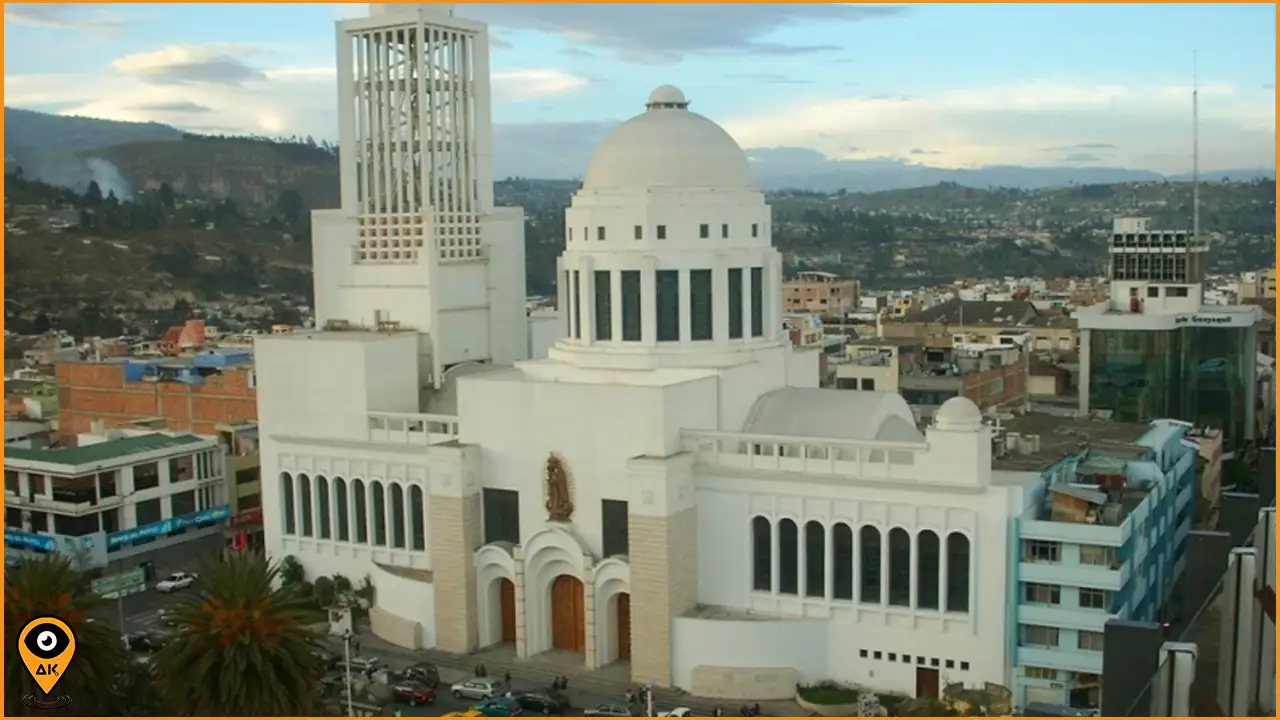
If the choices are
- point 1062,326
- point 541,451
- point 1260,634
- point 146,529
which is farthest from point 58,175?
point 1260,634

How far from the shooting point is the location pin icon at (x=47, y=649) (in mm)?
27938

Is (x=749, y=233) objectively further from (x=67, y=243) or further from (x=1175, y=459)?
(x=67, y=243)

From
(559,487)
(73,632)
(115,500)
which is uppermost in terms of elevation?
(559,487)

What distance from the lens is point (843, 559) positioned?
34500 millimetres

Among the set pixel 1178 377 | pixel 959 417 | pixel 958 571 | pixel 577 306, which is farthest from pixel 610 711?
pixel 1178 377

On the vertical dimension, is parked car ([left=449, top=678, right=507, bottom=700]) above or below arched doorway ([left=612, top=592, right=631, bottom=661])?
below

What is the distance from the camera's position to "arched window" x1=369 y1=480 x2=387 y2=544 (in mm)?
41625

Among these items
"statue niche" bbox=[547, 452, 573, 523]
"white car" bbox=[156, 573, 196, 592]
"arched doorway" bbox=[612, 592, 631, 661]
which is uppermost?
"statue niche" bbox=[547, 452, 573, 523]


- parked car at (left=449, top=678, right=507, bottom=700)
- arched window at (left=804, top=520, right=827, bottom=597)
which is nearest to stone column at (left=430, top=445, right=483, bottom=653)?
parked car at (left=449, top=678, right=507, bottom=700)

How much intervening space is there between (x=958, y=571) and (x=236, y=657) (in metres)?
16.6

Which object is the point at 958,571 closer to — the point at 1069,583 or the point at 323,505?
the point at 1069,583

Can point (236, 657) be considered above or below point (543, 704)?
above

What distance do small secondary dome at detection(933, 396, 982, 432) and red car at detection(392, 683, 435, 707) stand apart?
14010 millimetres

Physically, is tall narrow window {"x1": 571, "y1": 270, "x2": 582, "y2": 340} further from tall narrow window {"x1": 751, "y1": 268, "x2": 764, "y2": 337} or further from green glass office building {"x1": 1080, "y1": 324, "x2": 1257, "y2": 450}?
green glass office building {"x1": 1080, "y1": 324, "x2": 1257, "y2": 450}
